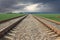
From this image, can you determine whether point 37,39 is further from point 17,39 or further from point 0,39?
point 0,39

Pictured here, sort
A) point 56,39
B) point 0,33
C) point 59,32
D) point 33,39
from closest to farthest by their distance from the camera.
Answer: point 33,39, point 56,39, point 0,33, point 59,32

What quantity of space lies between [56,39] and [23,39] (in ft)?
5.56

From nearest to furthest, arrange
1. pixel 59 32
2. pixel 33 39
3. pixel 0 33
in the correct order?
pixel 33 39 → pixel 0 33 → pixel 59 32

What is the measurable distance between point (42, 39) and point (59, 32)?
2.08 meters

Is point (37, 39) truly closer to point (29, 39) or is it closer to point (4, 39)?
point (29, 39)

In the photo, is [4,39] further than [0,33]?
No

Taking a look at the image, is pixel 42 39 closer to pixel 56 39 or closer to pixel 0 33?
pixel 56 39

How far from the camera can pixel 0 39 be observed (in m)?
8.13

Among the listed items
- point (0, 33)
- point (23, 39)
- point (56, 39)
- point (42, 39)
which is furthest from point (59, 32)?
point (0, 33)

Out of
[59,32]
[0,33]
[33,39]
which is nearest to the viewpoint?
[33,39]

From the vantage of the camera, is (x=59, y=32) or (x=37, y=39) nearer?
(x=37, y=39)

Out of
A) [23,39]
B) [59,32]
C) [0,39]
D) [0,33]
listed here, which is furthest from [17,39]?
[59,32]

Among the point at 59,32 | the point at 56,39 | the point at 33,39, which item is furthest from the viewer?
the point at 59,32

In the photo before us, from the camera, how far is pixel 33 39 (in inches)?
314
